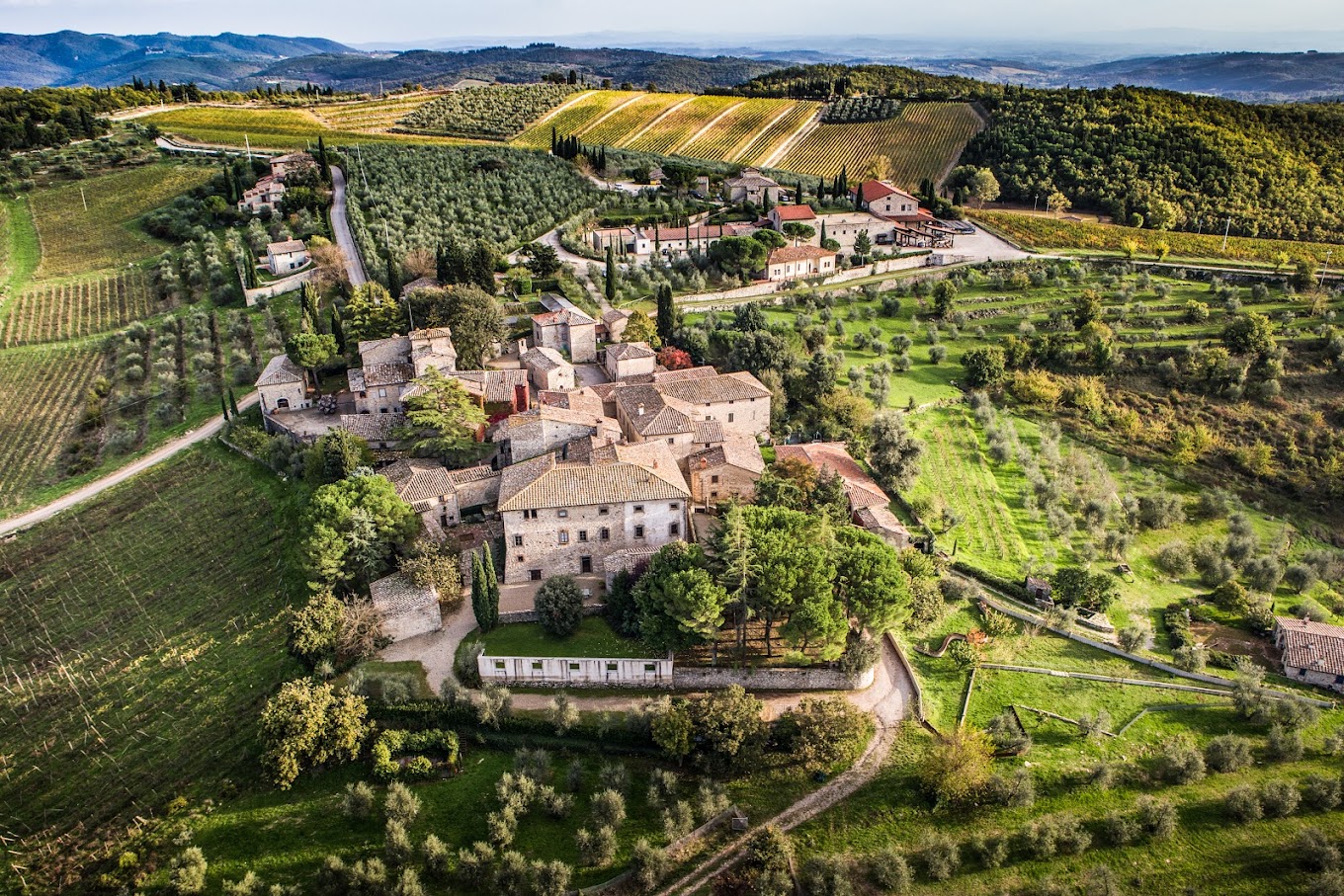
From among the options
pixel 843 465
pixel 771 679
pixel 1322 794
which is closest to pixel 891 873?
pixel 771 679

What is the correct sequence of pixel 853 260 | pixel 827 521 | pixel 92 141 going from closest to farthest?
pixel 827 521, pixel 853 260, pixel 92 141

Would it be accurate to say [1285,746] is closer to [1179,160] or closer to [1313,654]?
[1313,654]

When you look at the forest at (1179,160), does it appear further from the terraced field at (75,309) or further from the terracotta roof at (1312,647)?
the terraced field at (75,309)

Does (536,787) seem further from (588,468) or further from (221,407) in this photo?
(221,407)

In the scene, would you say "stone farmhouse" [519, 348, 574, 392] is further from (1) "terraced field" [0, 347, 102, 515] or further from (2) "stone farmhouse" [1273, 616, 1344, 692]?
(2) "stone farmhouse" [1273, 616, 1344, 692]

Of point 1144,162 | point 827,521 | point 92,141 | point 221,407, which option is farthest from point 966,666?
point 92,141
